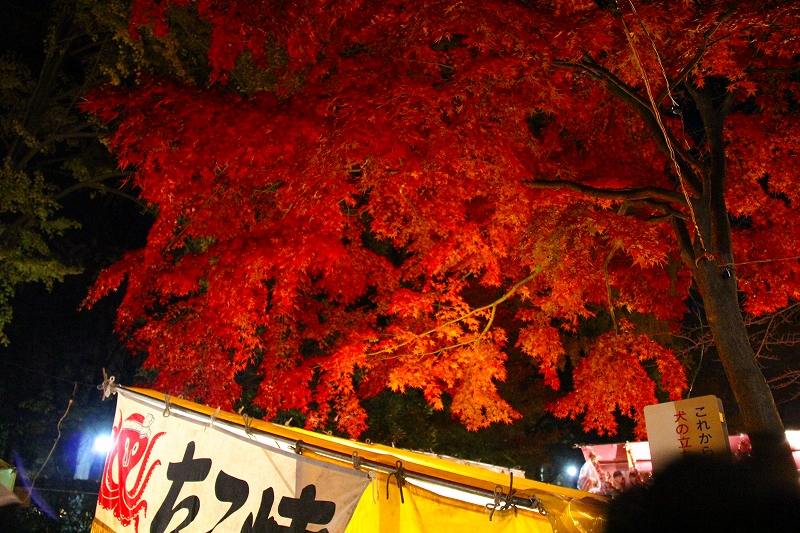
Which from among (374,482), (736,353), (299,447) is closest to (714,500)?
(374,482)

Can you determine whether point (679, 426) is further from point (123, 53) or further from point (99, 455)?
point (99, 455)

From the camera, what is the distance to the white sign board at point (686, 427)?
4.10 metres

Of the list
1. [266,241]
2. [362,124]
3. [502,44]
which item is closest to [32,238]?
[266,241]

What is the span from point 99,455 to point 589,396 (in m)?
16.1

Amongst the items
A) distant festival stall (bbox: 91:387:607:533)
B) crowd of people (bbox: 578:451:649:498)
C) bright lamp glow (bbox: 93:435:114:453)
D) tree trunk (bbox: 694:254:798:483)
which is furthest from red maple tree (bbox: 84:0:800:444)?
bright lamp glow (bbox: 93:435:114:453)

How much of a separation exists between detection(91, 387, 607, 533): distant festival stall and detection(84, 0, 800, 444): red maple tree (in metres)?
4.47

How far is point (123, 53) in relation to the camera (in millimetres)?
12633

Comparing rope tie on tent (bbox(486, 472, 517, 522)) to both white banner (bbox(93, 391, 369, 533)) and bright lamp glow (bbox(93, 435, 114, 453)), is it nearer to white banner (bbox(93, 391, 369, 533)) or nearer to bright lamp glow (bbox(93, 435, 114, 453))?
white banner (bbox(93, 391, 369, 533))

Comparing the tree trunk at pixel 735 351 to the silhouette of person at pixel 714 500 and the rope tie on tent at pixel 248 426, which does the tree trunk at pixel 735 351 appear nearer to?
the rope tie on tent at pixel 248 426

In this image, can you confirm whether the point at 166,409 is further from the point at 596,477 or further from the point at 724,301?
the point at 596,477

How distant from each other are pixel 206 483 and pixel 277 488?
0.56 meters

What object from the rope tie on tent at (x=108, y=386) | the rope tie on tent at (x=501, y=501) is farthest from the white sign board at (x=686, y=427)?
the rope tie on tent at (x=108, y=386)

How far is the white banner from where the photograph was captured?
266cm

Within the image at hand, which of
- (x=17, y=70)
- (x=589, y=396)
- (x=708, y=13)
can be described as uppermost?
(x=17, y=70)
